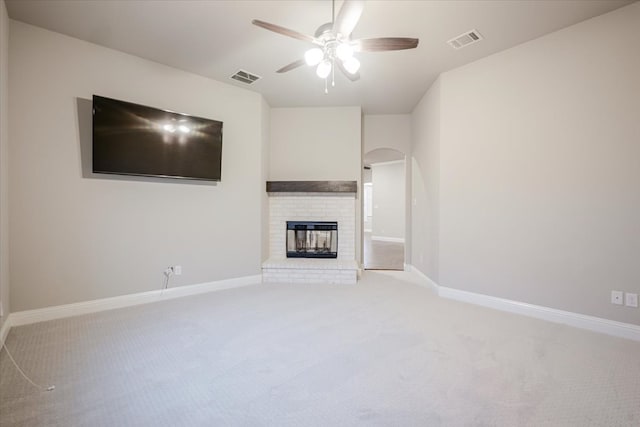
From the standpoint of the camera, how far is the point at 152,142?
3197 mm

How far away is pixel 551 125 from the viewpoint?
2832mm

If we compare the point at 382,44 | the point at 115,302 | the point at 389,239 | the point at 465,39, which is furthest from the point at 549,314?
the point at 389,239

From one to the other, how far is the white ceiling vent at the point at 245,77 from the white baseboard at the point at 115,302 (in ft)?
9.01

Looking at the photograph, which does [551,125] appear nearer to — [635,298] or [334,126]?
[635,298]

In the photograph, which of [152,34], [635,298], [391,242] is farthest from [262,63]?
[391,242]

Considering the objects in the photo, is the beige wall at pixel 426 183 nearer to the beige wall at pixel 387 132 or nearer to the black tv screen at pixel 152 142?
the beige wall at pixel 387 132

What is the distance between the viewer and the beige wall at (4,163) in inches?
91.6

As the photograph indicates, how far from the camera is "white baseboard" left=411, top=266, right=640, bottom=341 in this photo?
8.09 ft

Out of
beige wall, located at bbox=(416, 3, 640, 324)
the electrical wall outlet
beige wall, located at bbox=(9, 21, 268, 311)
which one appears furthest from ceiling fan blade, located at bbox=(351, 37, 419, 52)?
the electrical wall outlet

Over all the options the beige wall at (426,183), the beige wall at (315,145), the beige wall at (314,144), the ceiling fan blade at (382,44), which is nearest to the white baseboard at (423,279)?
the beige wall at (426,183)

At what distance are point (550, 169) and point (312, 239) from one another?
10.8 ft

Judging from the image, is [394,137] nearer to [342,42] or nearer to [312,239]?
[312,239]

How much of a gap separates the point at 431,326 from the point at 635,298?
1.71 meters

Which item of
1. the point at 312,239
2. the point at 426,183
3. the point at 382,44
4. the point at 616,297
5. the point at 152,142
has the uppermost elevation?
the point at 382,44
